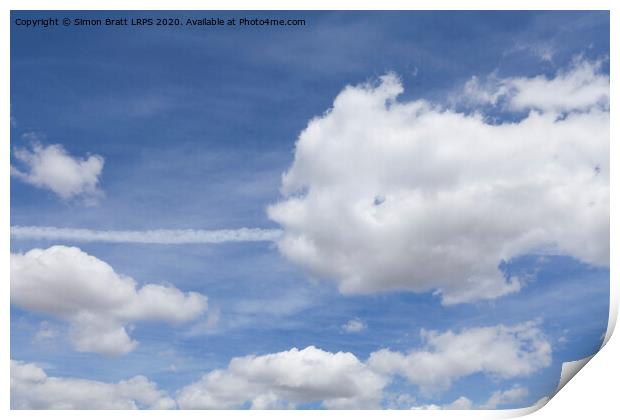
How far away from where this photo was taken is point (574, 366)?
41531 millimetres

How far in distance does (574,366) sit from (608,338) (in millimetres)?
3091
